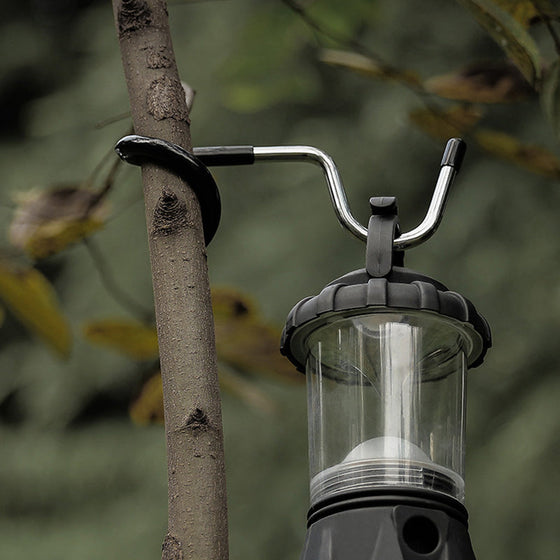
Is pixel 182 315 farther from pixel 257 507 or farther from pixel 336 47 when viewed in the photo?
pixel 257 507

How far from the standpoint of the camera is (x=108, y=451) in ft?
6.12

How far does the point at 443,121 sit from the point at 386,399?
89cm

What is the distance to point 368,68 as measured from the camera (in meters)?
1.53

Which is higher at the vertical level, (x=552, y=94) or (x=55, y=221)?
(x=55, y=221)

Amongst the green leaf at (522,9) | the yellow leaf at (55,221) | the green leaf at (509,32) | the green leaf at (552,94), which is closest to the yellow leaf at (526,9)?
the green leaf at (522,9)

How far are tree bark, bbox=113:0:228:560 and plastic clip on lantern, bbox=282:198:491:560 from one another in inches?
3.1

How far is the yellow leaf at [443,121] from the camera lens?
1610 mm

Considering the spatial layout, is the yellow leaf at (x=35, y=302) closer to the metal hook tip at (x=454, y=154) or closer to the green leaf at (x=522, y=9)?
the green leaf at (x=522, y=9)

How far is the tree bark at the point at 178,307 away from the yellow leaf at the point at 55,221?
669 millimetres

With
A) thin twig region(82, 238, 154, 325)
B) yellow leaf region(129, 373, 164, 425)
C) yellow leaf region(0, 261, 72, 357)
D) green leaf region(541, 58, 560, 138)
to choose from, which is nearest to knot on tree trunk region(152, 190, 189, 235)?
green leaf region(541, 58, 560, 138)

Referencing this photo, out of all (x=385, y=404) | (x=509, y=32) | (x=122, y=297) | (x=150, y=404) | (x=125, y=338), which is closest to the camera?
(x=385, y=404)

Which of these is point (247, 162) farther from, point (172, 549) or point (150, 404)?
point (150, 404)

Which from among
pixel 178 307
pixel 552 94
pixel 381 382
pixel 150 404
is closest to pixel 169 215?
pixel 178 307

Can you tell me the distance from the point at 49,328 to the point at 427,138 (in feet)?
2.33
